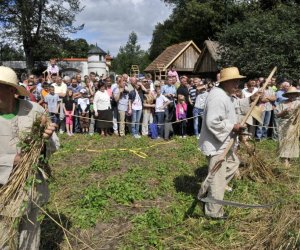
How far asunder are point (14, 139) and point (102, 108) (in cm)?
828

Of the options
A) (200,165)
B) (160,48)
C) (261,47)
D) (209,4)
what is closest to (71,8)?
(209,4)

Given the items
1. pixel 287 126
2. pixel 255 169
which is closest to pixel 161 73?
pixel 287 126

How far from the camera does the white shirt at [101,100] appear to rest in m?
11.4

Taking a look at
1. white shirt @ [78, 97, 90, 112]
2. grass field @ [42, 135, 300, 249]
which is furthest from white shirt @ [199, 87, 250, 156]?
white shirt @ [78, 97, 90, 112]

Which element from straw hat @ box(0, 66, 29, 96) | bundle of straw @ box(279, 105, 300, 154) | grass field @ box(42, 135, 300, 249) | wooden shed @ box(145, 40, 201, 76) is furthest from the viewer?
wooden shed @ box(145, 40, 201, 76)

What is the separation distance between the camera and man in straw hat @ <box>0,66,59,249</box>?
10.3 feet

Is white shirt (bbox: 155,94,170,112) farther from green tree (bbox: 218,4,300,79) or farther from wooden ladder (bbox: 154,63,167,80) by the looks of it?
wooden ladder (bbox: 154,63,167,80)

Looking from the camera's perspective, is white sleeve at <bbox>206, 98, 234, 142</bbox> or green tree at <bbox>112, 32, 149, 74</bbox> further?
green tree at <bbox>112, 32, 149, 74</bbox>

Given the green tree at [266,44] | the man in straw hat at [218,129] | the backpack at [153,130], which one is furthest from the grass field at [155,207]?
the green tree at [266,44]

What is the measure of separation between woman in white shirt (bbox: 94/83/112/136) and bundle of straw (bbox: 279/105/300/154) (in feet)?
19.4

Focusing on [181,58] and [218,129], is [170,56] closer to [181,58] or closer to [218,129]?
[181,58]

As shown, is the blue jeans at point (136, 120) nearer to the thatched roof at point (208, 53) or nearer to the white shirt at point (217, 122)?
the white shirt at point (217, 122)

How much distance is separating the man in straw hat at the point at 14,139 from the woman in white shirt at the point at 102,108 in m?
8.03

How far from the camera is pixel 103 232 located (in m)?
4.86
